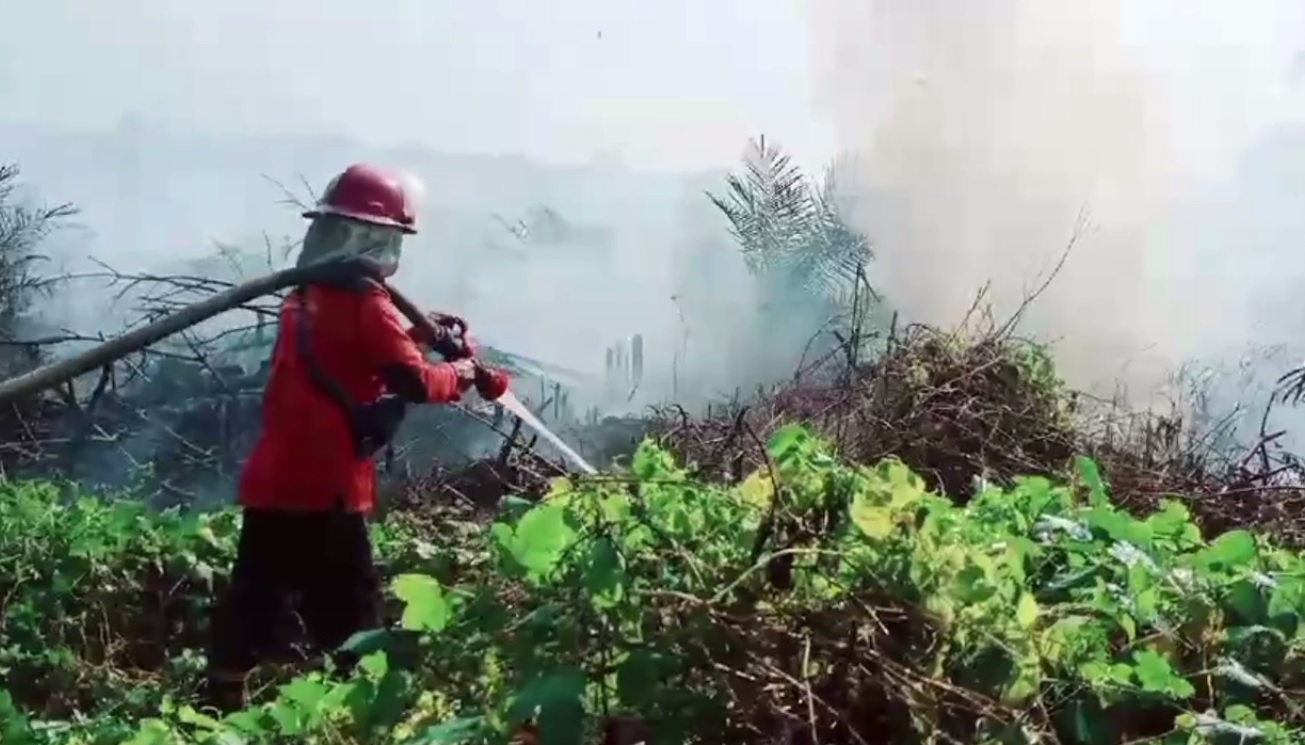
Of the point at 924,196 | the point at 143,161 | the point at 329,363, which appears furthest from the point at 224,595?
the point at 924,196

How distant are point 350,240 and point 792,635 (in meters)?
2.84

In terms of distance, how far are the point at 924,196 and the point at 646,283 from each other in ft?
5.13

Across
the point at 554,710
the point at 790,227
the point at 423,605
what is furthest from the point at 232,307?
the point at 790,227

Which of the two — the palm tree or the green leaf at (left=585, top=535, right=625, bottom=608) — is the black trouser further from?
the palm tree

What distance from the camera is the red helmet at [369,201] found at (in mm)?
4562

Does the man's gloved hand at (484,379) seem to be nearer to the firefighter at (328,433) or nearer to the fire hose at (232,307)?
the firefighter at (328,433)

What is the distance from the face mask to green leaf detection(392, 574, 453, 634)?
100 inches

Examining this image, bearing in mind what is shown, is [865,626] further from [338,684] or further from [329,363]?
[329,363]

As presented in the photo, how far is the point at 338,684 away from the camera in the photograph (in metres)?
2.31

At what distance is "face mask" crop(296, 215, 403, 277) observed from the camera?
4555 mm

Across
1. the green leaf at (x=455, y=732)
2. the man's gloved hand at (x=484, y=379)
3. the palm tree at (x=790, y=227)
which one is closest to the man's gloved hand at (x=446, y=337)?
the man's gloved hand at (x=484, y=379)

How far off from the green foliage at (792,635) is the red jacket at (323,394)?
7.11 ft

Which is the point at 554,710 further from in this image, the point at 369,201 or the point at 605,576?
the point at 369,201

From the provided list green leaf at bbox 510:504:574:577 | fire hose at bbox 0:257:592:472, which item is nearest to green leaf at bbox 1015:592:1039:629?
green leaf at bbox 510:504:574:577
